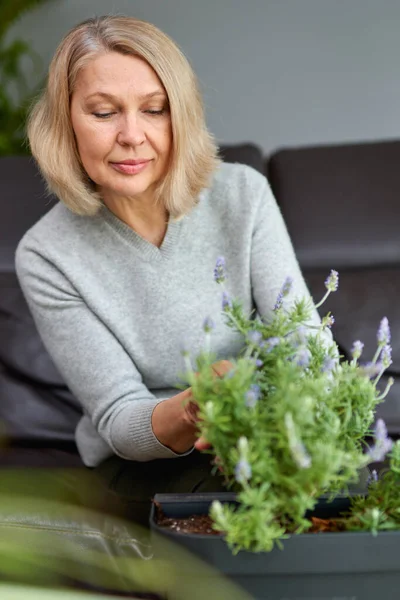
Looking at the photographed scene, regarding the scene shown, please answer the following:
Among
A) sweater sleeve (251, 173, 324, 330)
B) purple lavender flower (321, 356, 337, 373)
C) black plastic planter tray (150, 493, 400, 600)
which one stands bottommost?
black plastic planter tray (150, 493, 400, 600)

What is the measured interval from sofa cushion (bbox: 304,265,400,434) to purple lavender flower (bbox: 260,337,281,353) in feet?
3.50

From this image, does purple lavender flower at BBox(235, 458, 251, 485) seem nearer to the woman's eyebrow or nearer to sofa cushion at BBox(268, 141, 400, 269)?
the woman's eyebrow

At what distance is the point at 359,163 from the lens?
2.09 m

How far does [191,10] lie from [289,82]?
0.51 m

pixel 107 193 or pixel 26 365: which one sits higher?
pixel 107 193

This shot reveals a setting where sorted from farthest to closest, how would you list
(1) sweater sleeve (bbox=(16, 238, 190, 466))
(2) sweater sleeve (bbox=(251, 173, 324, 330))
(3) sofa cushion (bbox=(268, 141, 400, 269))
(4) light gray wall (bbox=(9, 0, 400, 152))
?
(4) light gray wall (bbox=(9, 0, 400, 152)) < (3) sofa cushion (bbox=(268, 141, 400, 269)) < (2) sweater sleeve (bbox=(251, 173, 324, 330)) < (1) sweater sleeve (bbox=(16, 238, 190, 466))

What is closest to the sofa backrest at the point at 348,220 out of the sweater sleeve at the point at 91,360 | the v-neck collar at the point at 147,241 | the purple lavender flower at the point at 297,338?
the v-neck collar at the point at 147,241

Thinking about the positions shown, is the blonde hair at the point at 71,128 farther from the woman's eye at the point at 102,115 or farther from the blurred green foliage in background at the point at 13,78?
the blurred green foliage in background at the point at 13,78

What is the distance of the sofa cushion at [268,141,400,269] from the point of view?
2014 mm

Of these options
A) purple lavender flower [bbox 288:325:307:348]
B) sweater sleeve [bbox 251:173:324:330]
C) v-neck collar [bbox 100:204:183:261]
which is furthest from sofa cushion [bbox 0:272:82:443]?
purple lavender flower [bbox 288:325:307:348]

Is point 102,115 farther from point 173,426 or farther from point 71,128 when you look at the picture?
point 173,426

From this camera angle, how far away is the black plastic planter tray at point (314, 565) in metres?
0.66

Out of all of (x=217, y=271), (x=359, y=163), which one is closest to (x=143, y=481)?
(x=217, y=271)

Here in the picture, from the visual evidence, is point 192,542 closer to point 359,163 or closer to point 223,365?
point 223,365
